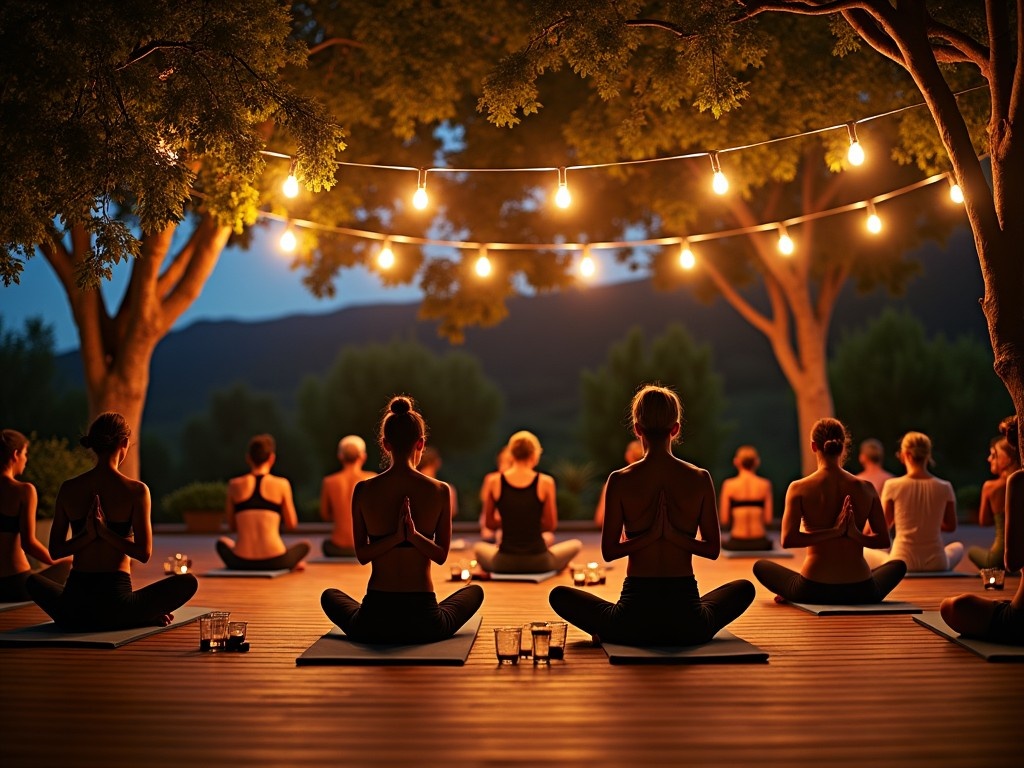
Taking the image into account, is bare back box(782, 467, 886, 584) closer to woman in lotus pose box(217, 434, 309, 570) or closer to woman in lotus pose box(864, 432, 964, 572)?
woman in lotus pose box(864, 432, 964, 572)

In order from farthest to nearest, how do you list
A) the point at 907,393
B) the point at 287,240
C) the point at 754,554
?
the point at 907,393 < the point at 754,554 < the point at 287,240

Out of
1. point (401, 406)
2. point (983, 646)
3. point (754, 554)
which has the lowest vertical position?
point (754, 554)

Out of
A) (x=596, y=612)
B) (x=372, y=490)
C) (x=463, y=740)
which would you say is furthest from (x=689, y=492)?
(x=463, y=740)

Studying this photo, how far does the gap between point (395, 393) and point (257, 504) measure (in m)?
17.8

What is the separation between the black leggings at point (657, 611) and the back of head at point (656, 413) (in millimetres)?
783

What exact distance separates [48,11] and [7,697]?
162 inches

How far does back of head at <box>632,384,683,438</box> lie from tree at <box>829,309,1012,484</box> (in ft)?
59.0

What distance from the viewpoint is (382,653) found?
5.18 metres

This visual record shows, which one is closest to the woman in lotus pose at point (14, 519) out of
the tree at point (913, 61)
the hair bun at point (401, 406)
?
the hair bun at point (401, 406)

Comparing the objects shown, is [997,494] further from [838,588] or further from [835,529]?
[835,529]

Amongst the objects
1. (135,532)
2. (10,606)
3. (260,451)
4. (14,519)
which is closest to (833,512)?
(135,532)

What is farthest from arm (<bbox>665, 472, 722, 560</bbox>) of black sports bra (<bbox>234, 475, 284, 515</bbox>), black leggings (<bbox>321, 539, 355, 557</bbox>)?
black leggings (<bbox>321, 539, 355, 557</bbox>)

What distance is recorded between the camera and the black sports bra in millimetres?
9211

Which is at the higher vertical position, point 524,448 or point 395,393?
point 395,393
